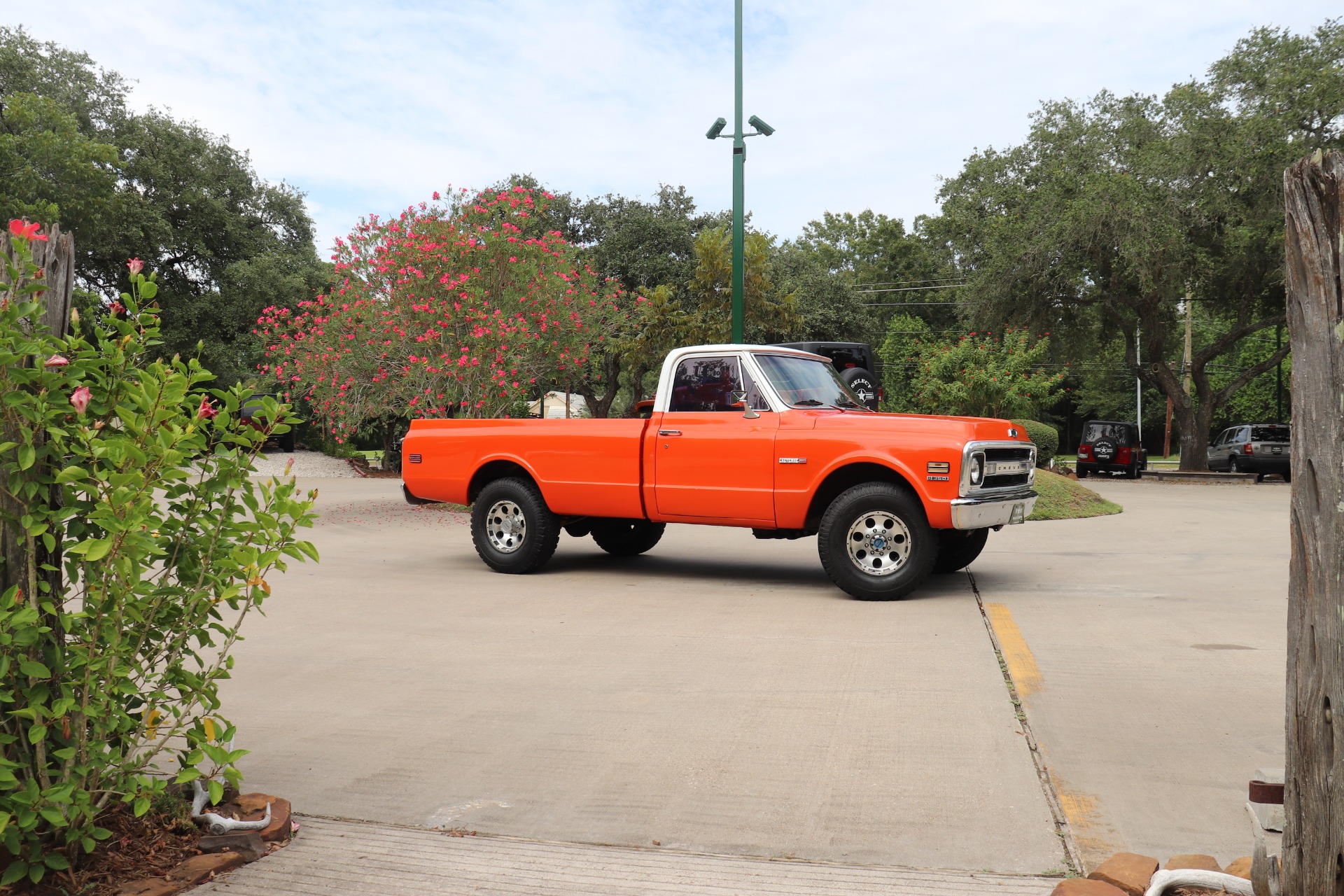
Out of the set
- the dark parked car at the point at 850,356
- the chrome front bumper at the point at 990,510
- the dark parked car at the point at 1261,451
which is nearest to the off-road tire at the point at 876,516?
the chrome front bumper at the point at 990,510

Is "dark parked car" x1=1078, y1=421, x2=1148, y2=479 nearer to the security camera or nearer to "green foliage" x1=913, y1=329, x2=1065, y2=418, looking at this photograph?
"green foliage" x1=913, y1=329, x2=1065, y2=418

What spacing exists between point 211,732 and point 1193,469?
110 feet

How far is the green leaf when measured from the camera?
2.98 meters

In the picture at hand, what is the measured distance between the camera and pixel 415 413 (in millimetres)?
17750

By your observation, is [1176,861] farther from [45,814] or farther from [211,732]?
[45,814]

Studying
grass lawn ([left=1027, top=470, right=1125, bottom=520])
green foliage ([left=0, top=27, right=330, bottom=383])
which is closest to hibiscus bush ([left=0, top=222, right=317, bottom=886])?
grass lawn ([left=1027, top=470, right=1125, bottom=520])

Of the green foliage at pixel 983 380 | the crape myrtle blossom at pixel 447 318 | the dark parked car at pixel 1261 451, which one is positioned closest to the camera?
the crape myrtle blossom at pixel 447 318

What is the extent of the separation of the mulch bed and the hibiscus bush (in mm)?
66

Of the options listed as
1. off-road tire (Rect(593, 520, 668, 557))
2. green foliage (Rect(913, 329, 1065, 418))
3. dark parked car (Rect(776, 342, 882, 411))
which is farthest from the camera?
green foliage (Rect(913, 329, 1065, 418))

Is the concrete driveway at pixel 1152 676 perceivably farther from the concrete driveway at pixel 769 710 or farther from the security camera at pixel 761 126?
the security camera at pixel 761 126

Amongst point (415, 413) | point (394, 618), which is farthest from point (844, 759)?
point (415, 413)

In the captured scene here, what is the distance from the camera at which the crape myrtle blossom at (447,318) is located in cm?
1636

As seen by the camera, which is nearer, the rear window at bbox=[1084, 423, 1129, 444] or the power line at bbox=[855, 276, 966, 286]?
the rear window at bbox=[1084, 423, 1129, 444]

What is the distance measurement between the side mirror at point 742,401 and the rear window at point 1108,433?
24663mm
